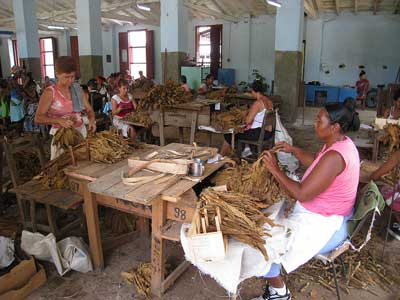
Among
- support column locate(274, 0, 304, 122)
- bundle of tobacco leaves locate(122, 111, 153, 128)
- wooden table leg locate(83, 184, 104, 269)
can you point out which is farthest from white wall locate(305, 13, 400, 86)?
wooden table leg locate(83, 184, 104, 269)

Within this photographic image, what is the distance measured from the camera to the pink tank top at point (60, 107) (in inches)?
138

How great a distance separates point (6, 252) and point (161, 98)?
3.37 metres

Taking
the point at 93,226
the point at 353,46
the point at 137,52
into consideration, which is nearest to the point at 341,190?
the point at 93,226

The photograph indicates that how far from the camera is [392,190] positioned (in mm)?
3422

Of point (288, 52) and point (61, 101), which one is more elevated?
point (288, 52)

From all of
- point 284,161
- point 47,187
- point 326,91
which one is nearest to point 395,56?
point 326,91

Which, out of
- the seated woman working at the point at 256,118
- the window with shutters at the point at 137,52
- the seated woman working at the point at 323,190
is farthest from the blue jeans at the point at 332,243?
the window with shutters at the point at 137,52

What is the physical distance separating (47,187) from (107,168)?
0.69 meters

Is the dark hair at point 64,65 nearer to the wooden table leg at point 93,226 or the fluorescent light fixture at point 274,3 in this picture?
the wooden table leg at point 93,226

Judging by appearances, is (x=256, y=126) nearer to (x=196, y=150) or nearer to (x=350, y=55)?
(x=196, y=150)

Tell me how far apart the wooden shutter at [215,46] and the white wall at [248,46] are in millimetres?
185

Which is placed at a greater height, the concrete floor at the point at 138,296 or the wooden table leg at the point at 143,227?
the wooden table leg at the point at 143,227

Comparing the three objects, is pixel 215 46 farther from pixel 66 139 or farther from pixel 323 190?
pixel 323 190

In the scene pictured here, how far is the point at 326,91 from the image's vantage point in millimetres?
13070
